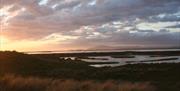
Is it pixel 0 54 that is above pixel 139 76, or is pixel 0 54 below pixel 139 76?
above

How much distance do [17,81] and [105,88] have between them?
4.26 metres

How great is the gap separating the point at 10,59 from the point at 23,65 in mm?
2039

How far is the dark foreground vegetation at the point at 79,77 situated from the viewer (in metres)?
16.2

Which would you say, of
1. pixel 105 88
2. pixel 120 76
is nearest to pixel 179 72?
pixel 120 76

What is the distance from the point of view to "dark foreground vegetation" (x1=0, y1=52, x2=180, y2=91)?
1623cm

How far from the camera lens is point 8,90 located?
15.3 meters

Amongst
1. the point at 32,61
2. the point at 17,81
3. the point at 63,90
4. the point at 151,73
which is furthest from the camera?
the point at 32,61

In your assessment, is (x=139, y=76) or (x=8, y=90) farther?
(x=139, y=76)

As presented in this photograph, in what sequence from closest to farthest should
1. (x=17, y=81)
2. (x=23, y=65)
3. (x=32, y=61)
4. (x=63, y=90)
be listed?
(x=63, y=90) → (x=17, y=81) → (x=23, y=65) → (x=32, y=61)

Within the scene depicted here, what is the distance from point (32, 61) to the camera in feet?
169

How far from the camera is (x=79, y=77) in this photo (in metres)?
33.8

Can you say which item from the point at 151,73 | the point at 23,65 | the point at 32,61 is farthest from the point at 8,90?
the point at 32,61

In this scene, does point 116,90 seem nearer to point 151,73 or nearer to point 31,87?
point 31,87

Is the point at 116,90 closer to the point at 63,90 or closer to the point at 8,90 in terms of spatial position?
the point at 63,90
